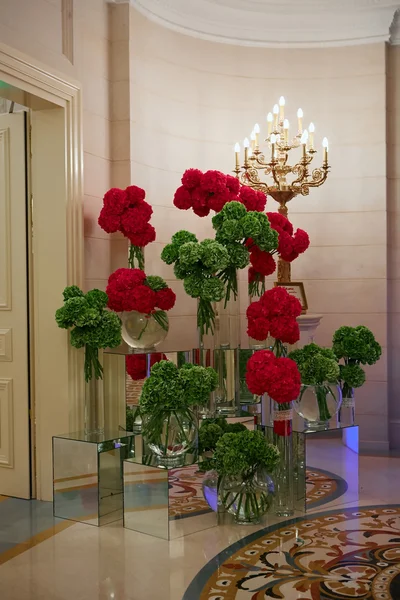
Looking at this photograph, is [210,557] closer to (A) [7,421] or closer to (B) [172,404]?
(B) [172,404]

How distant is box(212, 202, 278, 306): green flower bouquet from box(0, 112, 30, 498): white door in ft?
4.12

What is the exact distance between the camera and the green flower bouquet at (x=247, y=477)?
380 cm

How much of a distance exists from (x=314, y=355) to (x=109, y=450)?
128cm

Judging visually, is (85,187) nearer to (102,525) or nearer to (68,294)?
(68,294)

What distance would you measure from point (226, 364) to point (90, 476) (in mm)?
977

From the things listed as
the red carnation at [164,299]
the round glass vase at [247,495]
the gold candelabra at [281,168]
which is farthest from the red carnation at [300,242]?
the round glass vase at [247,495]

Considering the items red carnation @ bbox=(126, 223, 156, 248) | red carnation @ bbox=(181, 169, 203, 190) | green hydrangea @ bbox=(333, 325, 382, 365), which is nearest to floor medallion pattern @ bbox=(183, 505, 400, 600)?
green hydrangea @ bbox=(333, 325, 382, 365)

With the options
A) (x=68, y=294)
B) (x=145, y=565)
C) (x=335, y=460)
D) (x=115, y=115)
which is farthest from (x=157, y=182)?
(x=145, y=565)

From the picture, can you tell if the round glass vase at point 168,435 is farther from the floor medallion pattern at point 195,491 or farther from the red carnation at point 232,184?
the red carnation at point 232,184

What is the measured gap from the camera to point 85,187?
462 centimetres

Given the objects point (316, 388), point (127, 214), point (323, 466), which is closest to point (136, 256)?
point (127, 214)

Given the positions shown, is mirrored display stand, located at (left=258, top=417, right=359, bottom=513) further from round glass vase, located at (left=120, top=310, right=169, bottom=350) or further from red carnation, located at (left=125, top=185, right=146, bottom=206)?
red carnation, located at (left=125, top=185, right=146, bottom=206)

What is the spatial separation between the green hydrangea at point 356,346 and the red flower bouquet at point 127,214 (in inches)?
53.2

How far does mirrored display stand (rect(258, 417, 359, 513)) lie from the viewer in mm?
4105
